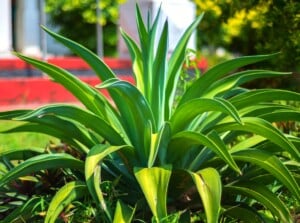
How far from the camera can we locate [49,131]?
3.92 meters

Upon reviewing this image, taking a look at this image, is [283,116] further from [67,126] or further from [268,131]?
[67,126]

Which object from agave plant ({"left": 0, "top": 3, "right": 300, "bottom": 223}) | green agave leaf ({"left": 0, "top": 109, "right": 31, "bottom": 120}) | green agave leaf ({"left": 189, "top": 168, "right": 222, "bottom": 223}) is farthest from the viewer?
green agave leaf ({"left": 0, "top": 109, "right": 31, "bottom": 120})

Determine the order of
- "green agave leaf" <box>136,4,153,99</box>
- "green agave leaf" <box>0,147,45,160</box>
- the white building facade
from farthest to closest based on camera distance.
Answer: the white building facade < "green agave leaf" <box>0,147,45,160</box> < "green agave leaf" <box>136,4,153,99</box>

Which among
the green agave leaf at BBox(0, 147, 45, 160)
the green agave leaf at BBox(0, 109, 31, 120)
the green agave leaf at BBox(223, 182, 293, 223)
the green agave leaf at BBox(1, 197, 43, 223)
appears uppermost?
the green agave leaf at BBox(0, 109, 31, 120)

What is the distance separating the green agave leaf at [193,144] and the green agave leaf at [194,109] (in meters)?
0.10

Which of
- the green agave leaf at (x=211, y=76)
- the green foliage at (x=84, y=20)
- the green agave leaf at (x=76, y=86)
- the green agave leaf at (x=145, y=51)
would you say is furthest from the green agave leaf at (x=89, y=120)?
the green foliage at (x=84, y=20)

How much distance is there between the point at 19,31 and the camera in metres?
17.9

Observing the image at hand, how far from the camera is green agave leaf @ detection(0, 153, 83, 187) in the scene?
3496 mm

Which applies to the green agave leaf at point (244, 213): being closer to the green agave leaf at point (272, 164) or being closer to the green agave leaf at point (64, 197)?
the green agave leaf at point (272, 164)

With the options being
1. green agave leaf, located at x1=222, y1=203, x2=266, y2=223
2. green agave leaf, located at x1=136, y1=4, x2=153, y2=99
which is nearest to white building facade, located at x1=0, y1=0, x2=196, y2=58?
green agave leaf, located at x1=136, y1=4, x2=153, y2=99

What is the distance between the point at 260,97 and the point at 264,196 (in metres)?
0.55

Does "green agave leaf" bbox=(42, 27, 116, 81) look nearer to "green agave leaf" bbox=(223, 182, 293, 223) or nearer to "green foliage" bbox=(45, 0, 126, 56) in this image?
"green agave leaf" bbox=(223, 182, 293, 223)

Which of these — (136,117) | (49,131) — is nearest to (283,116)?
(136,117)

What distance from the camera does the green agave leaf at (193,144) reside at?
3.29 metres
